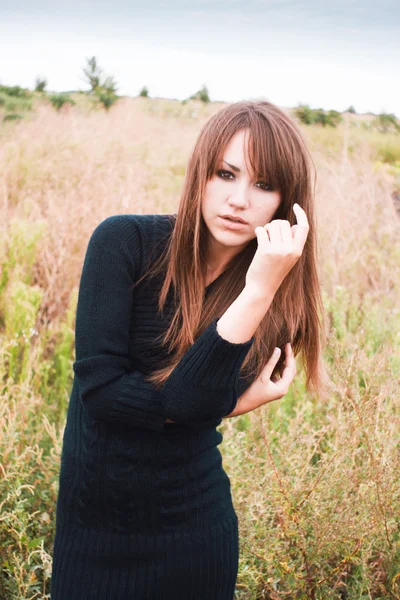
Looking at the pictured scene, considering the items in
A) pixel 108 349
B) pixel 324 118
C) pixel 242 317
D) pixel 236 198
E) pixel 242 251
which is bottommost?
pixel 108 349

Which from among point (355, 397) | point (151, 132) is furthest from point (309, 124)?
point (355, 397)

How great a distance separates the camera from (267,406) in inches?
111

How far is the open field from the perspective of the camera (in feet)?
6.98

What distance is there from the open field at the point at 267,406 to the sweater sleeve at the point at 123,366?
81cm

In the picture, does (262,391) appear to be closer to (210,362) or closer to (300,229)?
(210,362)

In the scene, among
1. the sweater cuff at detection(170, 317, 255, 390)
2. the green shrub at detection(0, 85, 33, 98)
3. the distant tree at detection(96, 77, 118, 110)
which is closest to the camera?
the sweater cuff at detection(170, 317, 255, 390)

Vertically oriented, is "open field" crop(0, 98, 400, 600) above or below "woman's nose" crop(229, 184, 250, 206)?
below

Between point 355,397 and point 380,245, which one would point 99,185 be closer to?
point 380,245

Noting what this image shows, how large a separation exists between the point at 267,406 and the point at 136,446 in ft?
4.69

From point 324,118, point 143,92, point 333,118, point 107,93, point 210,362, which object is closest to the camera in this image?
point 210,362

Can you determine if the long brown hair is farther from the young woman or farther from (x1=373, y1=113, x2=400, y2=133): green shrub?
(x1=373, y1=113, x2=400, y2=133): green shrub

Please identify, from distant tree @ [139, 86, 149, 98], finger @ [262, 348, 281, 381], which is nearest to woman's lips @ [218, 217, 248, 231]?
finger @ [262, 348, 281, 381]

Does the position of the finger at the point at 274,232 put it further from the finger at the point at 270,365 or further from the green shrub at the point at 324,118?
the green shrub at the point at 324,118

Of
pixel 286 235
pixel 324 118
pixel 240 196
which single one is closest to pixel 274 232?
pixel 286 235
